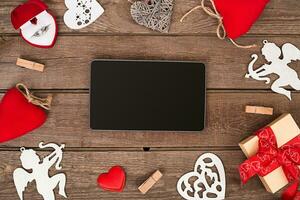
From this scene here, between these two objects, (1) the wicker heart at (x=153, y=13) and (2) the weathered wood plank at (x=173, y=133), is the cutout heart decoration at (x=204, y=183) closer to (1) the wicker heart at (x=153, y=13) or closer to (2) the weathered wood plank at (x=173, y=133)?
(2) the weathered wood plank at (x=173, y=133)

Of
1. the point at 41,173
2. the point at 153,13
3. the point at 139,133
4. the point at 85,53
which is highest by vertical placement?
the point at 153,13

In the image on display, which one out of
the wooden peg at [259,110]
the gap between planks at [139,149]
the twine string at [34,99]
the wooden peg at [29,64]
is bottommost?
the gap between planks at [139,149]

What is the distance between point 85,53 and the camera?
101 centimetres

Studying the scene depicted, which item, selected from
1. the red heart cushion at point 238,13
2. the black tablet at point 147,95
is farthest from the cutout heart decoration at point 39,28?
the red heart cushion at point 238,13

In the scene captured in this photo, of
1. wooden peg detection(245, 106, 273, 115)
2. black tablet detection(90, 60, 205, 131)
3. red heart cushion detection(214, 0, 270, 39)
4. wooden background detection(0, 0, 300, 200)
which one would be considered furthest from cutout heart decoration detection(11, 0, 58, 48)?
wooden peg detection(245, 106, 273, 115)

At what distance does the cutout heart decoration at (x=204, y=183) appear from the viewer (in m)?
1.04

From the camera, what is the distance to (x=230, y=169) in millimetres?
1038

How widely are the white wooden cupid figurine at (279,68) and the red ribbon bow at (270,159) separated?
118mm

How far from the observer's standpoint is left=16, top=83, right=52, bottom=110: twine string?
98 centimetres

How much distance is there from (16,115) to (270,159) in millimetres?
590

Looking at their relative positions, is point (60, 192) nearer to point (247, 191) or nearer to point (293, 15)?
point (247, 191)

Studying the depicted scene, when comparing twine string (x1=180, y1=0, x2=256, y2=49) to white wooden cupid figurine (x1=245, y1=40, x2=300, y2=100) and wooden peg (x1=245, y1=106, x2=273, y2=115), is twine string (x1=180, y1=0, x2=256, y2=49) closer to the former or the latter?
white wooden cupid figurine (x1=245, y1=40, x2=300, y2=100)

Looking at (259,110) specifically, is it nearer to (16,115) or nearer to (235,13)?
(235,13)

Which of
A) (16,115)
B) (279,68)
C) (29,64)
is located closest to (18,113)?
(16,115)
